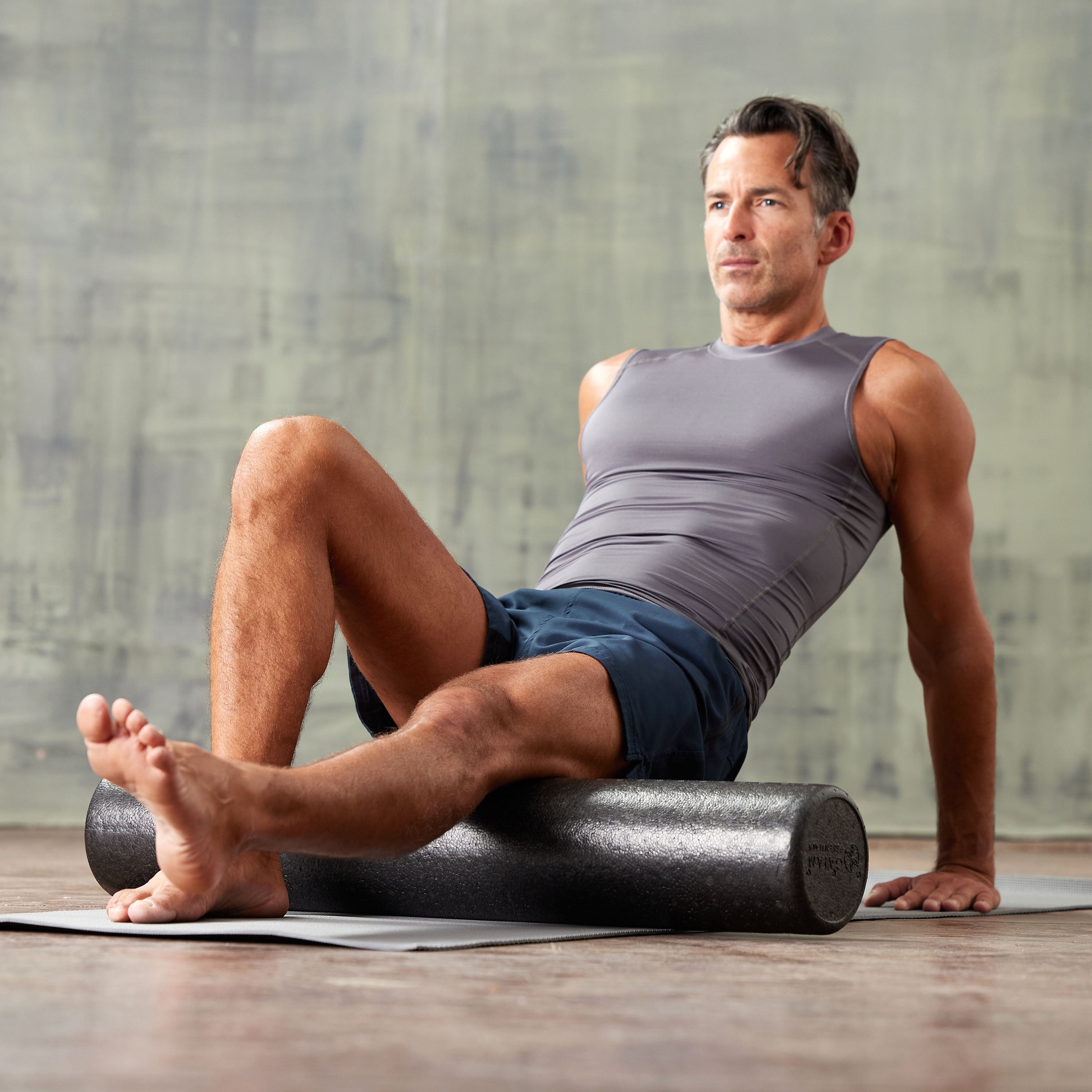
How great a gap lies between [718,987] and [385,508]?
63cm

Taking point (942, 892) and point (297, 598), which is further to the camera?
point (942, 892)

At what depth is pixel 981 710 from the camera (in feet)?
6.37

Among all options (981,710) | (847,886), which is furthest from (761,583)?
(847,886)

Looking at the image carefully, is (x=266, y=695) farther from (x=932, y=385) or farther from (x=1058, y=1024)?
(x=932, y=385)

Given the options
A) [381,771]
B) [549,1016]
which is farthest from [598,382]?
[549,1016]

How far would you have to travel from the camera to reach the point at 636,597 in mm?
1758

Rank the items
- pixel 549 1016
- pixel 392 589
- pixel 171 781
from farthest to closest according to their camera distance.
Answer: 1. pixel 392 589
2. pixel 171 781
3. pixel 549 1016

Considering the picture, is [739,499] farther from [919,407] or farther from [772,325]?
[772,325]

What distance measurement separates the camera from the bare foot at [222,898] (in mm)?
1294

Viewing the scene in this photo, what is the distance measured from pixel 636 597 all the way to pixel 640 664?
0.59 ft

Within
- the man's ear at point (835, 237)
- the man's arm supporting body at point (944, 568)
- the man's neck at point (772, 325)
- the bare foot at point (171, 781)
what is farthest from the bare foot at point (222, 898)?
the man's ear at point (835, 237)

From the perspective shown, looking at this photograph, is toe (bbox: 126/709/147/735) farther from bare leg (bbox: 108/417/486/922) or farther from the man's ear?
the man's ear

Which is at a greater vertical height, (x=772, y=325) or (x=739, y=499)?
(x=772, y=325)

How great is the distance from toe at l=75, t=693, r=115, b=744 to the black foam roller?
1.51 ft
